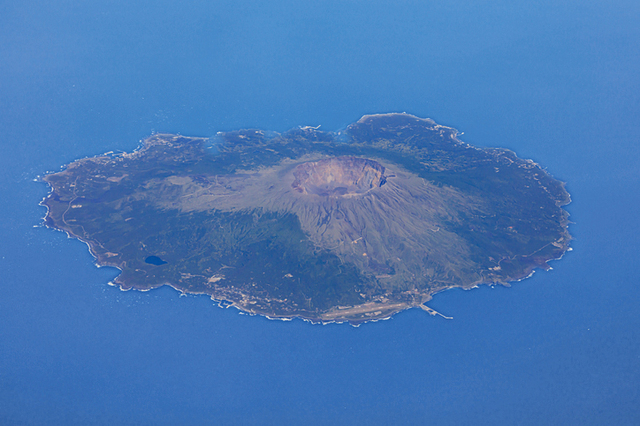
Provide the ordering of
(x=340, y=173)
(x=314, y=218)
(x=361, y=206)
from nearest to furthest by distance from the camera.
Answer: (x=314, y=218) < (x=361, y=206) < (x=340, y=173)

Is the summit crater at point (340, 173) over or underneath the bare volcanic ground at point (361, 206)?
over

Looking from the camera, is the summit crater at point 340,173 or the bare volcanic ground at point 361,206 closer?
the bare volcanic ground at point 361,206

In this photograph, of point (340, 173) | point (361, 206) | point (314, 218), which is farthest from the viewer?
point (340, 173)

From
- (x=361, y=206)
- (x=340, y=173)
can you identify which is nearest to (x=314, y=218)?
(x=361, y=206)

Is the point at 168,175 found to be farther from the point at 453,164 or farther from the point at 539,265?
the point at 539,265

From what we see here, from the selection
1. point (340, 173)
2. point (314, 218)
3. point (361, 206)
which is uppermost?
point (340, 173)

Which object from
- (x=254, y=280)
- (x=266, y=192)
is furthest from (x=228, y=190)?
(x=254, y=280)

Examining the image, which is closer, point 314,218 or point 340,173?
point 314,218

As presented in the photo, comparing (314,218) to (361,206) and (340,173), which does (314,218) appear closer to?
(361,206)
